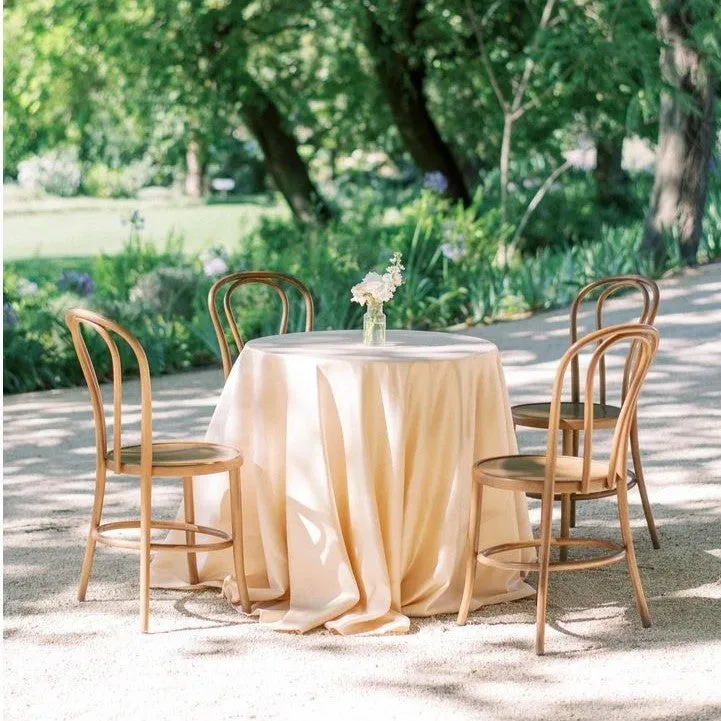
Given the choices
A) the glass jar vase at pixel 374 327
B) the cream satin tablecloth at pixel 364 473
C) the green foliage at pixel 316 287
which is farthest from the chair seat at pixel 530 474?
the green foliage at pixel 316 287

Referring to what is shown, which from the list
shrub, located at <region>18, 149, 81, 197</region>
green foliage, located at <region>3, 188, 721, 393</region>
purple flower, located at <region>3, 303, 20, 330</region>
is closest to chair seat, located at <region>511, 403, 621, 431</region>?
green foliage, located at <region>3, 188, 721, 393</region>

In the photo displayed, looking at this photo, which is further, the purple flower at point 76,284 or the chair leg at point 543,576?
the purple flower at point 76,284

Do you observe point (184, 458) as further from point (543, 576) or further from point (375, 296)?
point (543, 576)

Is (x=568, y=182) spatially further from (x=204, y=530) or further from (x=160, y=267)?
(x=204, y=530)

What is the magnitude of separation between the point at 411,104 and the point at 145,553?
10.8 meters

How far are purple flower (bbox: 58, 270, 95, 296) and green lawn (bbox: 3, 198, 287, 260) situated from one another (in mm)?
6845

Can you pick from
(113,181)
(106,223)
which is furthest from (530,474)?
(113,181)

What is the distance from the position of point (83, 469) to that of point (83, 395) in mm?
2084

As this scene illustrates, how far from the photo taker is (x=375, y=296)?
4.62 meters

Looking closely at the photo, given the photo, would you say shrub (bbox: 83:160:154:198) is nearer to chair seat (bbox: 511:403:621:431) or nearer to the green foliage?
the green foliage

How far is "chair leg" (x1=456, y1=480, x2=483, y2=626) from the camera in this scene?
424 centimetres

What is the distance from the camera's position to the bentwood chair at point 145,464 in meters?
4.20

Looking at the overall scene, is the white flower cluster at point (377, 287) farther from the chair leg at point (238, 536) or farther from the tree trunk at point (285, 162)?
the tree trunk at point (285, 162)

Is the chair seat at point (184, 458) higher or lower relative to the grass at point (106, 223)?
lower
